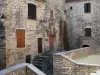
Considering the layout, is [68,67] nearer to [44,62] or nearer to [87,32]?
[44,62]

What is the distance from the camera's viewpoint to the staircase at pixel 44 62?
57.9ft

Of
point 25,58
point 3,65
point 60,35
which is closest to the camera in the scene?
point 3,65

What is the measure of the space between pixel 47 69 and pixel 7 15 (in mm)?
6365

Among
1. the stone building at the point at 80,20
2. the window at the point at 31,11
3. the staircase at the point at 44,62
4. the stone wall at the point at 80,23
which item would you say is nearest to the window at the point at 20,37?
the window at the point at 31,11

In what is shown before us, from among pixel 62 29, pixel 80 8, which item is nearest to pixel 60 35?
pixel 62 29

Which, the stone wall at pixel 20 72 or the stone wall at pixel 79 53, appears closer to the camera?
the stone wall at pixel 20 72

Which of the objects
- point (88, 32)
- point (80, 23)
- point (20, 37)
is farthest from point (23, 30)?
point (88, 32)

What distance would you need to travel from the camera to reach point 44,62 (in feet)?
59.2

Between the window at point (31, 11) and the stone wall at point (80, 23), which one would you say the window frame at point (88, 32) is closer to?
the stone wall at point (80, 23)

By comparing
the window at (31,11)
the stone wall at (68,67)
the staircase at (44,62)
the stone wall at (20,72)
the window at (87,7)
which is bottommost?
the staircase at (44,62)

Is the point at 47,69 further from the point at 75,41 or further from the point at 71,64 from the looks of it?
the point at 75,41

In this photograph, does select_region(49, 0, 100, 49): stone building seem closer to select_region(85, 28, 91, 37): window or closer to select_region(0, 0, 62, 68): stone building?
select_region(85, 28, 91, 37): window

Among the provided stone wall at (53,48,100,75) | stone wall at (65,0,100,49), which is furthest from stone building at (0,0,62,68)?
stone wall at (53,48,100,75)

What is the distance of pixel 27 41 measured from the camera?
17578mm
